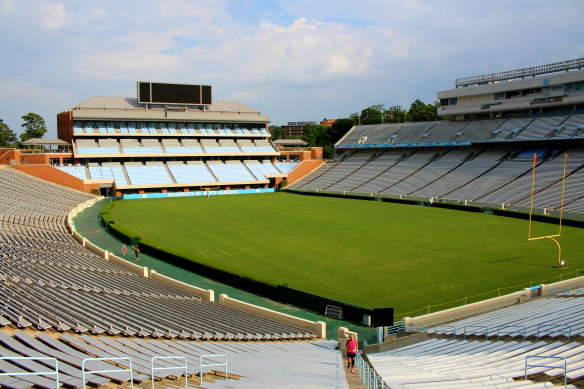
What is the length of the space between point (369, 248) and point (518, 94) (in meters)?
38.7

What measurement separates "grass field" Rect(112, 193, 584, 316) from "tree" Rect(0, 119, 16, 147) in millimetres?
53047

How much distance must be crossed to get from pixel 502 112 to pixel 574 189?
801 inches

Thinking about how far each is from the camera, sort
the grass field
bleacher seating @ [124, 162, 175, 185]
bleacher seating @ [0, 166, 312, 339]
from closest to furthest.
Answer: bleacher seating @ [0, 166, 312, 339]
the grass field
bleacher seating @ [124, 162, 175, 185]

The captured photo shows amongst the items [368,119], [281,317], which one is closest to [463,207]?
[281,317]

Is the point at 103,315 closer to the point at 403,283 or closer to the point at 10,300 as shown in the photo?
the point at 10,300

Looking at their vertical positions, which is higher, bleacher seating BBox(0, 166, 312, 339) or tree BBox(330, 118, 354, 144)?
tree BBox(330, 118, 354, 144)

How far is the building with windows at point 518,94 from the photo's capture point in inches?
2010

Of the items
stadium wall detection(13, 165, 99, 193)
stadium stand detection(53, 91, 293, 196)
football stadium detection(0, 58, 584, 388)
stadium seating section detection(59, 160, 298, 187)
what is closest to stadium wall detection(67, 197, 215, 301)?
football stadium detection(0, 58, 584, 388)

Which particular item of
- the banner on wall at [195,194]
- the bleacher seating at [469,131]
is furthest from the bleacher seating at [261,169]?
the bleacher seating at [469,131]

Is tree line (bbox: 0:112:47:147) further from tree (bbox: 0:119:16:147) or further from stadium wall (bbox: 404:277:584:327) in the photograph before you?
stadium wall (bbox: 404:277:584:327)

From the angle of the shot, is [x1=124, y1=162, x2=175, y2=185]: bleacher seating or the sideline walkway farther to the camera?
[x1=124, y1=162, x2=175, y2=185]: bleacher seating

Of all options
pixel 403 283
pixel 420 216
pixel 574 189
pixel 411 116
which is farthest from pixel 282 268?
pixel 411 116

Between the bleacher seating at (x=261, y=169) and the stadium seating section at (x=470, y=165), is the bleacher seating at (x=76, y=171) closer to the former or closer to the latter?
the bleacher seating at (x=261, y=169)

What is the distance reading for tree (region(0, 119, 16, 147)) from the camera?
86.6 metres
